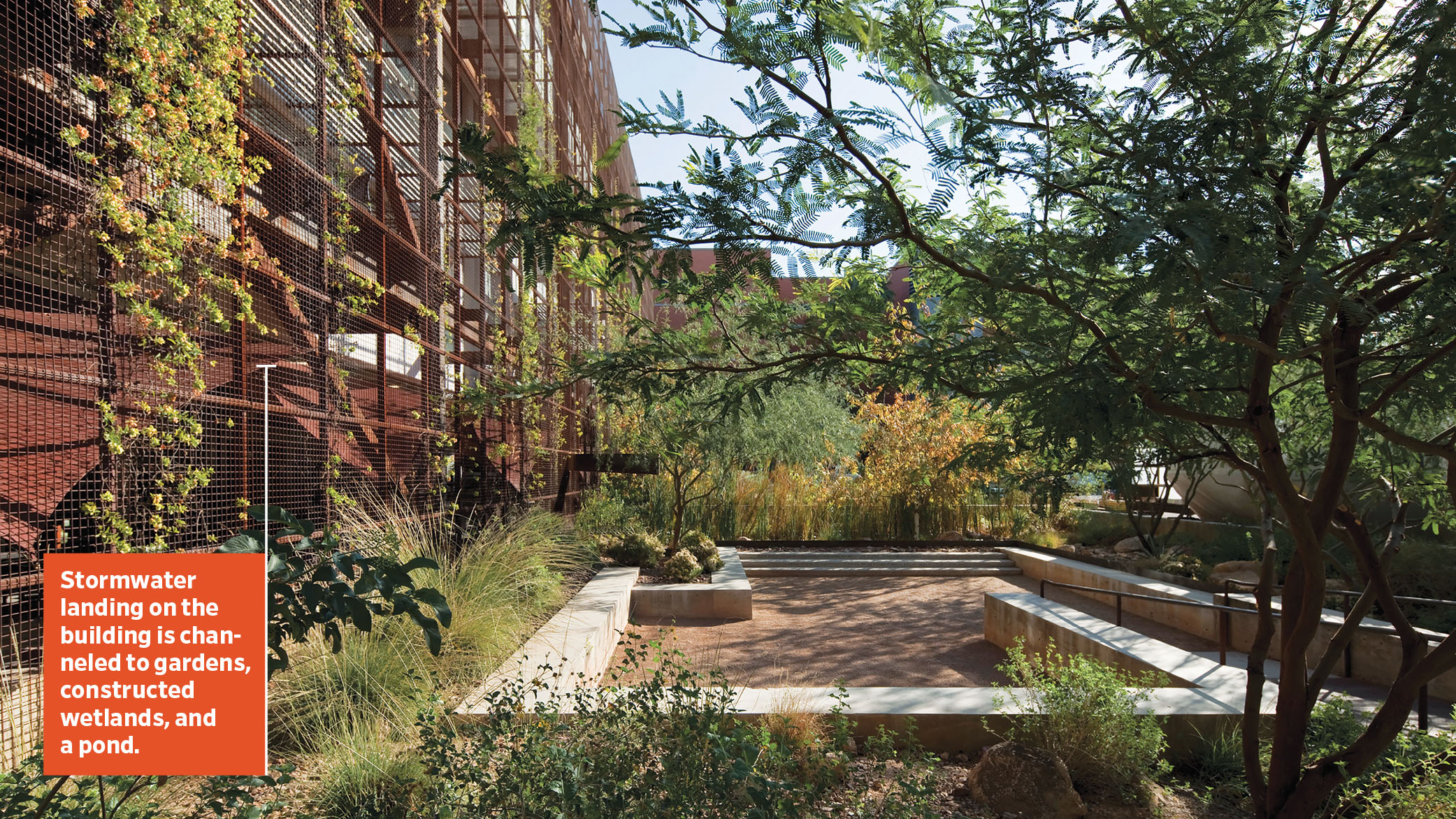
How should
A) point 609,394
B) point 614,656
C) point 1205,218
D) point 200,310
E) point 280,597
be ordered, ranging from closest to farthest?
point 1205,218 → point 280,597 → point 609,394 → point 200,310 → point 614,656

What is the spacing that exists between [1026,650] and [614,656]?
3.64 metres

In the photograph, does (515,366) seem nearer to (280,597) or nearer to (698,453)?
(698,453)

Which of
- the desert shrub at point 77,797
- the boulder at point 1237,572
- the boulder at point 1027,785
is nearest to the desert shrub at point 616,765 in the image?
the boulder at point 1027,785

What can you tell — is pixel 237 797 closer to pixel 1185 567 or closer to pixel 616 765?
pixel 616 765

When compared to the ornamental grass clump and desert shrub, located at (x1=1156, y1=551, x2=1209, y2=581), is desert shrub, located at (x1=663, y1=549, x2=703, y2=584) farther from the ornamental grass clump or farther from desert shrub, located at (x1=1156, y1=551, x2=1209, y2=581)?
desert shrub, located at (x1=1156, y1=551, x2=1209, y2=581)

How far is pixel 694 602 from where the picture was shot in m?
8.61

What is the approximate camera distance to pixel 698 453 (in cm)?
1058

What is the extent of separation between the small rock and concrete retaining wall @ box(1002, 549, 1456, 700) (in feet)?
3.76

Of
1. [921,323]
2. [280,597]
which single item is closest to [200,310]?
[280,597]

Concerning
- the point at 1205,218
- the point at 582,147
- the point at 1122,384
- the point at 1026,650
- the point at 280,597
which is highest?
the point at 582,147

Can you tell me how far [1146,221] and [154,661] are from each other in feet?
6.81

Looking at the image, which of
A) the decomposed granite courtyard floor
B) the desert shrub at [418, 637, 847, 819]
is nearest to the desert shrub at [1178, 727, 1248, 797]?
the decomposed granite courtyard floor

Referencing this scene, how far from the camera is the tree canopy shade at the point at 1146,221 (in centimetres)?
175

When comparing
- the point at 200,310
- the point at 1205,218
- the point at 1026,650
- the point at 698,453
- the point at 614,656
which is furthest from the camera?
the point at 698,453
